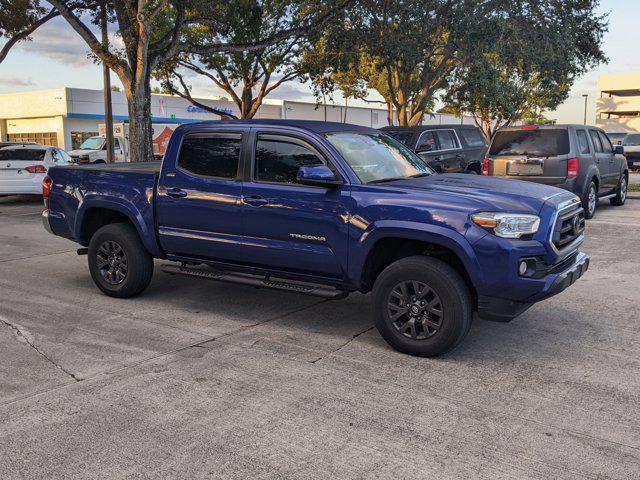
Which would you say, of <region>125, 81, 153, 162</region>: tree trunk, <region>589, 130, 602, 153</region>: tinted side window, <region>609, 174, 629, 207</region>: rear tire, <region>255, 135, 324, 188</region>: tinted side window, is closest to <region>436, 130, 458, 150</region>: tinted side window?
<region>589, 130, 602, 153</region>: tinted side window

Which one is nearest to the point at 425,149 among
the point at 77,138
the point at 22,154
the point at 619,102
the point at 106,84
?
the point at 22,154

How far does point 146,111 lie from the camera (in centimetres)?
1695

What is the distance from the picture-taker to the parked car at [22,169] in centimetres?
1557

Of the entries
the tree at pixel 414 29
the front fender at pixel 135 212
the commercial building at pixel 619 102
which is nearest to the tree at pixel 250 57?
the tree at pixel 414 29

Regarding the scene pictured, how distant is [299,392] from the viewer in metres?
4.27

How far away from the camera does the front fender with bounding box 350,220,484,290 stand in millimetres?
4703

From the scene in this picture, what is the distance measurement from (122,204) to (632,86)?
78454 millimetres

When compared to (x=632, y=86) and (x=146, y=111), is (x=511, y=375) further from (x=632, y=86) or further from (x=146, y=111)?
(x=632, y=86)

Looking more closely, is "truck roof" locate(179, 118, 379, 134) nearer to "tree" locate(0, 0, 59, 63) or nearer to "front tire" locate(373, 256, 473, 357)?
"front tire" locate(373, 256, 473, 357)

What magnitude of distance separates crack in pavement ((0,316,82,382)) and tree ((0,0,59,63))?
2050 centimetres

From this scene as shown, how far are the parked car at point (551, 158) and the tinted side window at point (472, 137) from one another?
273cm

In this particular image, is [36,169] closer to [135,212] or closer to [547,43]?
[135,212]

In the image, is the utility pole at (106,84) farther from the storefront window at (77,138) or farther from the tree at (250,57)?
the storefront window at (77,138)

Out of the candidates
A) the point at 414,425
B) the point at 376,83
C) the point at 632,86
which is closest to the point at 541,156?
the point at 414,425
